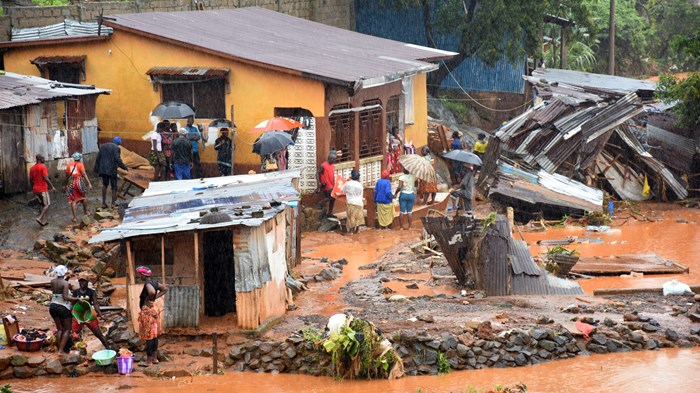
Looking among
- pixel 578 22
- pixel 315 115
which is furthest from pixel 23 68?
pixel 578 22

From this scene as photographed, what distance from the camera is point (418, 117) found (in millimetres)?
29828

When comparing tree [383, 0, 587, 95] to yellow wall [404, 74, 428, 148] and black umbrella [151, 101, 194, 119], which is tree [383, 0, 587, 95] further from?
black umbrella [151, 101, 194, 119]

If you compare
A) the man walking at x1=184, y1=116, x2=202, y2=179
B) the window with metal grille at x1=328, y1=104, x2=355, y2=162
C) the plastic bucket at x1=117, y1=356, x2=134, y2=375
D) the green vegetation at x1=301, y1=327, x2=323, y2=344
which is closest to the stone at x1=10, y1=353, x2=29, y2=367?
the plastic bucket at x1=117, y1=356, x2=134, y2=375

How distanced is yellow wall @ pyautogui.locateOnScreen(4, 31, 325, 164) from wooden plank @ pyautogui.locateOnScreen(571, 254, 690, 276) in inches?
281

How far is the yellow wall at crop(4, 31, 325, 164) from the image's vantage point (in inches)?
961

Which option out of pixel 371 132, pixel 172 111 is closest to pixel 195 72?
pixel 172 111

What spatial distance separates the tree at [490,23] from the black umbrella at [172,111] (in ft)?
44.6

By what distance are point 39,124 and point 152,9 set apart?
35.2 feet

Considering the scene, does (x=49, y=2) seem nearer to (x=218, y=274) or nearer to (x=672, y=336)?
(x=218, y=274)

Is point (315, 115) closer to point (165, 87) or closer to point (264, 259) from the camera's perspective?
point (165, 87)

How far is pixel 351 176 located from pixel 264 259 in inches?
321

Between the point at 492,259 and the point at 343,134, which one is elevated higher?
the point at 343,134

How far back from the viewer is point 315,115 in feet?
79.9

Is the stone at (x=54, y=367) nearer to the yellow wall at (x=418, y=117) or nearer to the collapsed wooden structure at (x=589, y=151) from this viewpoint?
the collapsed wooden structure at (x=589, y=151)
